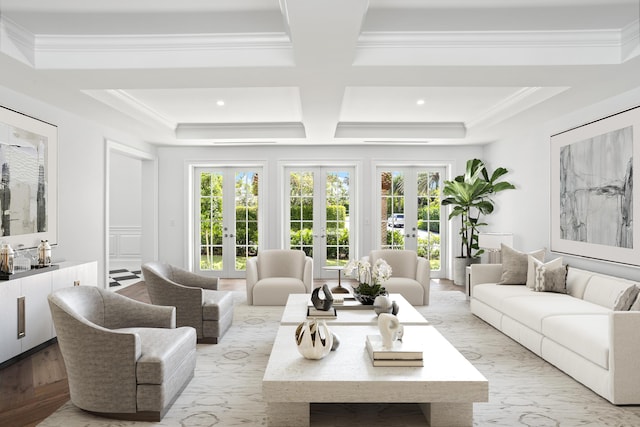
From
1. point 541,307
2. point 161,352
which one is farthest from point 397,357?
point 541,307

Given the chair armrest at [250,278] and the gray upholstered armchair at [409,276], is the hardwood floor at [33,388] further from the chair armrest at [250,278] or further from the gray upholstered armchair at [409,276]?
the gray upholstered armchair at [409,276]

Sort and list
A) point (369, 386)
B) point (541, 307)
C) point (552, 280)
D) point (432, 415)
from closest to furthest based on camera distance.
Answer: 1. point (369, 386)
2. point (432, 415)
3. point (541, 307)
4. point (552, 280)

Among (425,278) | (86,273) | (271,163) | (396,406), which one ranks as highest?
(271,163)

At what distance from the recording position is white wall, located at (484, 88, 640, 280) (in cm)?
484

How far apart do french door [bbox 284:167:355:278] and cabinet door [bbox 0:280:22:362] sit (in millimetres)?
5117

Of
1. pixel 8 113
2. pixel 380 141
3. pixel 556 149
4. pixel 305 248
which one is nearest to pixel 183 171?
pixel 305 248

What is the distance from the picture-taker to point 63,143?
17.1 feet

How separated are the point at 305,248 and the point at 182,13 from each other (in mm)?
5691

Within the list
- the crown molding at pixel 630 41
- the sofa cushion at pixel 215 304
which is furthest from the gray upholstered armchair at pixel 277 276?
the crown molding at pixel 630 41

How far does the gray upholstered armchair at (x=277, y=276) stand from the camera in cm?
591

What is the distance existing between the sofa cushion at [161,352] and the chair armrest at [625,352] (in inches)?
111

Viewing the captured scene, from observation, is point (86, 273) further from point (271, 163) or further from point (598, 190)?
point (598, 190)

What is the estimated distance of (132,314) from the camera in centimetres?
338

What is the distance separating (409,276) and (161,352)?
4.08 m
